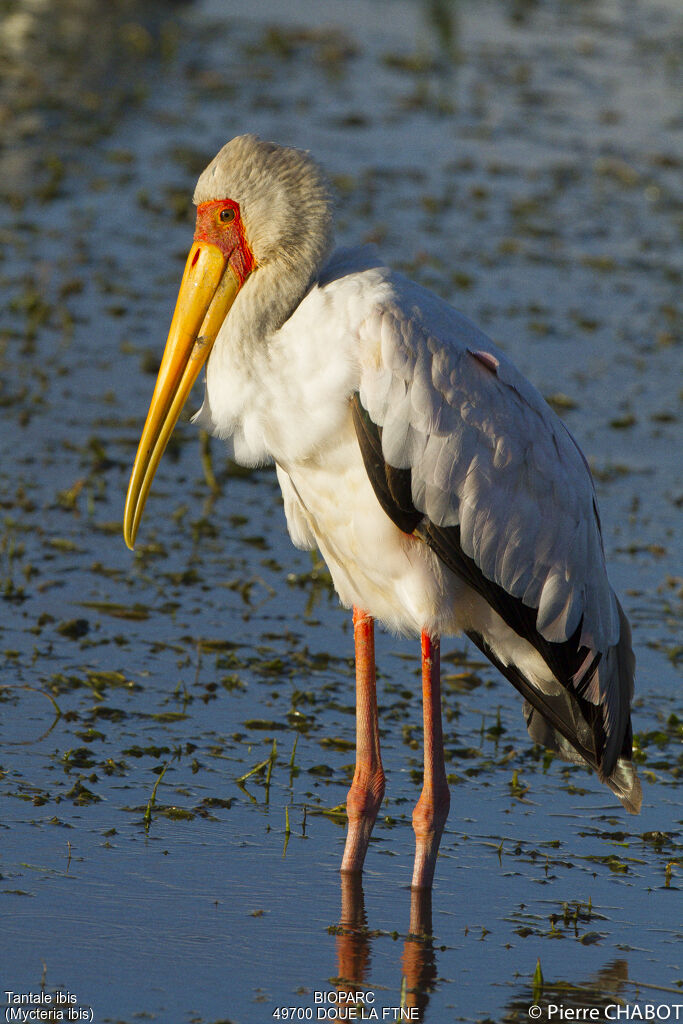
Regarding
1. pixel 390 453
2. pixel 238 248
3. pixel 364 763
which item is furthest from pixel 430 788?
pixel 238 248

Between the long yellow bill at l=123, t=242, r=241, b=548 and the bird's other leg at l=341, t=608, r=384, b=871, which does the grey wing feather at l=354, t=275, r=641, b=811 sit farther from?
the long yellow bill at l=123, t=242, r=241, b=548

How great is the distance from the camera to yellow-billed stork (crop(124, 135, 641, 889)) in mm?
4215

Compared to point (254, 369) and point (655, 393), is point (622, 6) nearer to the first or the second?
point (655, 393)

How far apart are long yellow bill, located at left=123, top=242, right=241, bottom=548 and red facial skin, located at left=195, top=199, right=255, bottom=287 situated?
2cm

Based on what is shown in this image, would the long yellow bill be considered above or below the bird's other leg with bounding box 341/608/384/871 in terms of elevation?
above

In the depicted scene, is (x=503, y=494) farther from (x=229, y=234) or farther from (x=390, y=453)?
(x=229, y=234)

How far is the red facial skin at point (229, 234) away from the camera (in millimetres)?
4523

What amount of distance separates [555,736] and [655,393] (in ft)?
15.5

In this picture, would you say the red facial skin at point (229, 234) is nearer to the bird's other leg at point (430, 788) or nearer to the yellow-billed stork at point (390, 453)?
the yellow-billed stork at point (390, 453)

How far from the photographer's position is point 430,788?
15.1ft

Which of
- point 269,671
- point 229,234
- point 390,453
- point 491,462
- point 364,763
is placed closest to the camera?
point 390,453

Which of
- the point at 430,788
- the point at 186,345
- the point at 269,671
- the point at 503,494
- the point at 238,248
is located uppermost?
the point at 238,248

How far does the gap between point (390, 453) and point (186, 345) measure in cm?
77

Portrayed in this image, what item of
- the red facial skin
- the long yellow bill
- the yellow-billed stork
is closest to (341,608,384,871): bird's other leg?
the yellow-billed stork
